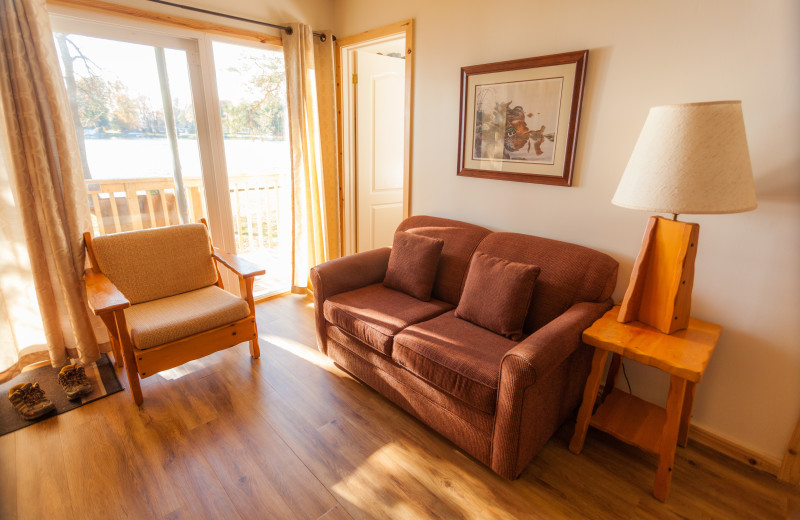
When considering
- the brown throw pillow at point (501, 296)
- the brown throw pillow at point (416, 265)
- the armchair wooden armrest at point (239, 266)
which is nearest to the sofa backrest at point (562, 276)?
the brown throw pillow at point (501, 296)

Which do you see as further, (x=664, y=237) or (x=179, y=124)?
(x=179, y=124)

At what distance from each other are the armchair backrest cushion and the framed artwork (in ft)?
6.11

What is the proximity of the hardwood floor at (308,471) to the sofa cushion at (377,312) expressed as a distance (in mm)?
404

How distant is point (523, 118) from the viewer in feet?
7.30

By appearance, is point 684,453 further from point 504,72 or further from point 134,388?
point 134,388

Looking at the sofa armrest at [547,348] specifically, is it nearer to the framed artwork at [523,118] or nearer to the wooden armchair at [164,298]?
the framed artwork at [523,118]

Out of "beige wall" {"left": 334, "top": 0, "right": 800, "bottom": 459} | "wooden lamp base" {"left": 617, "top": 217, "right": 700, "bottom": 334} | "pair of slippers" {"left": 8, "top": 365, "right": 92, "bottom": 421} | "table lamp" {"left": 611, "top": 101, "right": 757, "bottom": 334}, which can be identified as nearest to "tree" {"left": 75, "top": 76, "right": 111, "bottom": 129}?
"pair of slippers" {"left": 8, "top": 365, "right": 92, "bottom": 421}

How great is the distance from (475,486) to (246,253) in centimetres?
318

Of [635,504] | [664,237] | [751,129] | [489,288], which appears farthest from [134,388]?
[751,129]

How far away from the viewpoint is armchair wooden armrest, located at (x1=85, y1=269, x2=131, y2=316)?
1865mm

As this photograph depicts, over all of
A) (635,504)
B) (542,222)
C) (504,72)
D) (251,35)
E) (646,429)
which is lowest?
(635,504)

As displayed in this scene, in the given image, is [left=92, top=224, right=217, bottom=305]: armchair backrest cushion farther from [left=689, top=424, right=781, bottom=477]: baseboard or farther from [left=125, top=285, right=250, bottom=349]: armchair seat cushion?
[left=689, top=424, right=781, bottom=477]: baseboard

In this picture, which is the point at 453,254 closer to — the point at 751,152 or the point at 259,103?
the point at 751,152

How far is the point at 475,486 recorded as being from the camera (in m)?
1.63
